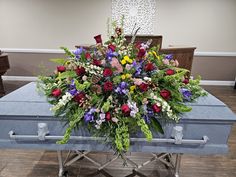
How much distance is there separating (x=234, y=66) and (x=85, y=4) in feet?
12.9

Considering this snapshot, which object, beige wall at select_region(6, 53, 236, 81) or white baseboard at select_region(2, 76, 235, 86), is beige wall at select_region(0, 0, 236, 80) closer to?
beige wall at select_region(6, 53, 236, 81)

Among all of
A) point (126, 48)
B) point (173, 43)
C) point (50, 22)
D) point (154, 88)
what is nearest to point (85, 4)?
point (50, 22)

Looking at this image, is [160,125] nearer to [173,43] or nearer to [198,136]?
[198,136]

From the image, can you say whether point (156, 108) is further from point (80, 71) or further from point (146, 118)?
point (80, 71)

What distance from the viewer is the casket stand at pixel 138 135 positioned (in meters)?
1.14

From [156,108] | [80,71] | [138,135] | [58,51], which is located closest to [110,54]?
[80,71]

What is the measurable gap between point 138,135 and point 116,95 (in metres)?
0.29

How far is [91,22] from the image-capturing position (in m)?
4.45

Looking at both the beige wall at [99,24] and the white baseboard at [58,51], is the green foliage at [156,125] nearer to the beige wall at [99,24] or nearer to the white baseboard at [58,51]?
the beige wall at [99,24]

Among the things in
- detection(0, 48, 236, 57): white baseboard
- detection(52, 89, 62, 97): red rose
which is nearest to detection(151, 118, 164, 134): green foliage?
detection(52, 89, 62, 97): red rose

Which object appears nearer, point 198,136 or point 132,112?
point 132,112

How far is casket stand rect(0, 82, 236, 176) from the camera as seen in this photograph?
3.76 ft

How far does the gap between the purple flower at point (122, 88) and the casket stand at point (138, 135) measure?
0.30 metres

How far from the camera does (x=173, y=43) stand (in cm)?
456
